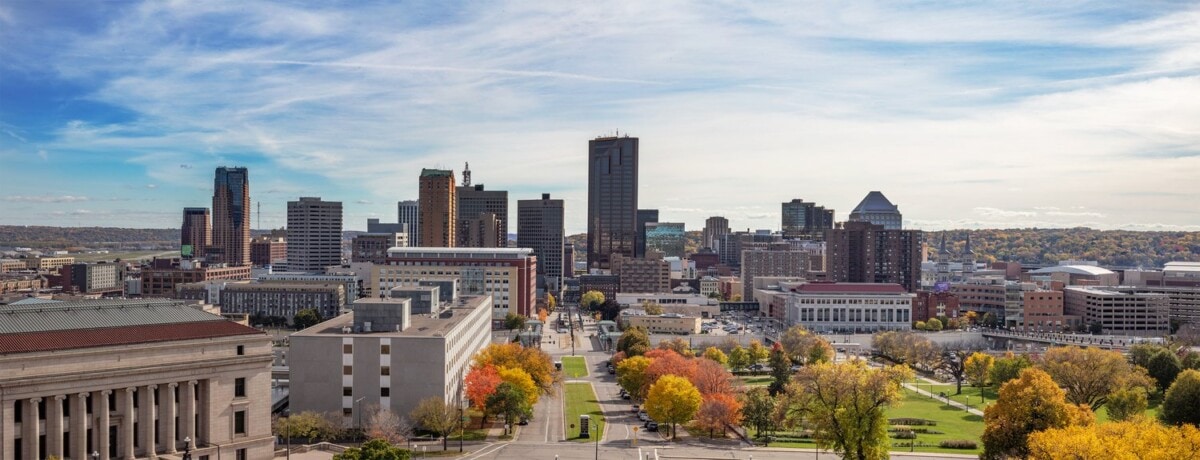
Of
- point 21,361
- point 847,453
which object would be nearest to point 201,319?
point 21,361

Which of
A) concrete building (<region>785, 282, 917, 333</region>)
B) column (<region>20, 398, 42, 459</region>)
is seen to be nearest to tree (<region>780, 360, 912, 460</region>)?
column (<region>20, 398, 42, 459</region>)

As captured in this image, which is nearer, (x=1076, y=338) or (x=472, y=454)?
(x=472, y=454)

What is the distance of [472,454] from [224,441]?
16306mm

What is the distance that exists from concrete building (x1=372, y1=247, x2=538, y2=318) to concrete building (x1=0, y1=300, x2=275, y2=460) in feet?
305

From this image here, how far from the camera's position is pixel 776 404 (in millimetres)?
74812

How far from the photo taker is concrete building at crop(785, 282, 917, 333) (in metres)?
180

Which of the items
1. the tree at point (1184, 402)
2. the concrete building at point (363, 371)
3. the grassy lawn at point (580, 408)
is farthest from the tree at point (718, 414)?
the tree at point (1184, 402)

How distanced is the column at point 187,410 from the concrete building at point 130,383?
0.06 m

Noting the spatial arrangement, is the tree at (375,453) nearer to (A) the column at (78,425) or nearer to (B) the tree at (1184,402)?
(A) the column at (78,425)

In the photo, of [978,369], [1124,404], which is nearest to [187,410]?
[1124,404]

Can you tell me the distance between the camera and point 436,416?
217ft

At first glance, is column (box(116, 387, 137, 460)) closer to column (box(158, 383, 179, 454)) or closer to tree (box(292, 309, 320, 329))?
column (box(158, 383, 179, 454))

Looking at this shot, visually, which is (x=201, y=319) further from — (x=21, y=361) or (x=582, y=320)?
(x=582, y=320)

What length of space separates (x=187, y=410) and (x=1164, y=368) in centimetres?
9396
